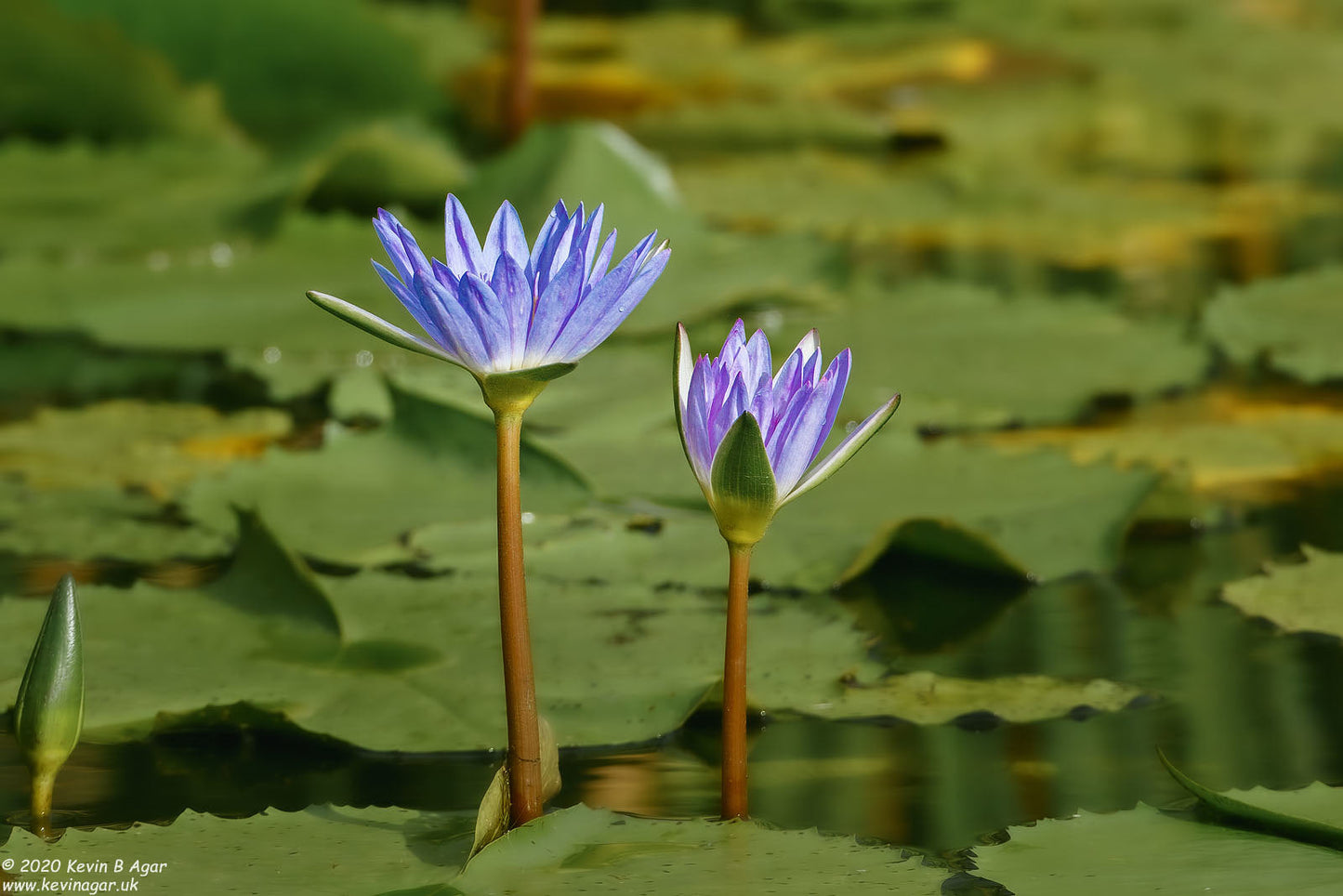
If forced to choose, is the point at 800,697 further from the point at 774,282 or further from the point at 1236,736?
the point at 774,282

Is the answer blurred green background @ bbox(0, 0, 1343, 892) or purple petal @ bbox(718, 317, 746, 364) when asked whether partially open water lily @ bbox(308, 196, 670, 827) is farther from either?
blurred green background @ bbox(0, 0, 1343, 892)

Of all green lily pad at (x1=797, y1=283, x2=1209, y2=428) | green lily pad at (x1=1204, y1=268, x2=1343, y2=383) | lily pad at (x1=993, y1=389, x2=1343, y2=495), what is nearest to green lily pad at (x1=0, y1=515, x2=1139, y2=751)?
lily pad at (x1=993, y1=389, x2=1343, y2=495)

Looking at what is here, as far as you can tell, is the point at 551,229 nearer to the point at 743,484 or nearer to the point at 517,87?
the point at 743,484

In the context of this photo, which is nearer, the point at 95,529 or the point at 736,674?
the point at 736,674

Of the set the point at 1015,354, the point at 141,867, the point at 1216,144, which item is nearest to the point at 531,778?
the point at 141,867

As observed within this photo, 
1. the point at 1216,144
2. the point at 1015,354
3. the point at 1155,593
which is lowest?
the point at 1155,593

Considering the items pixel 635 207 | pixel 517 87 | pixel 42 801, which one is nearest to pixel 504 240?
pixel 42 801

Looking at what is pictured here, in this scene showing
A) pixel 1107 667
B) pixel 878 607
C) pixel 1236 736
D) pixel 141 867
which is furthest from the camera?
pixel 878 607
